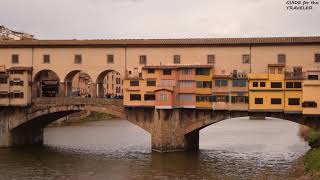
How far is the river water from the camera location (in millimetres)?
37319

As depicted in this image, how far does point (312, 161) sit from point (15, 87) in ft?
94.4

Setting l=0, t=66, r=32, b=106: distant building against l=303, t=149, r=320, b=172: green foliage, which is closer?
l=303, t=149, r=320, b=172: green foliage

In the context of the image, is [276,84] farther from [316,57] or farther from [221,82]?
[221,82]

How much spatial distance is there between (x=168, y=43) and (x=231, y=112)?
8538 millimetres

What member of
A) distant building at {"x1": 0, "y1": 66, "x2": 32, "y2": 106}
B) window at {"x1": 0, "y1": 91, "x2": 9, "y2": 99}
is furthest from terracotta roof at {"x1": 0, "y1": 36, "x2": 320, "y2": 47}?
window at {"x1": 0, "y1": 91, "x2": 9, "y2": 99}

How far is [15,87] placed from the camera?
4994 cm

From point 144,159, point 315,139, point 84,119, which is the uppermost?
point 315,139

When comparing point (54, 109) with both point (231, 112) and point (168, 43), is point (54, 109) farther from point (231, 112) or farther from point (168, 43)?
point (231, 112)

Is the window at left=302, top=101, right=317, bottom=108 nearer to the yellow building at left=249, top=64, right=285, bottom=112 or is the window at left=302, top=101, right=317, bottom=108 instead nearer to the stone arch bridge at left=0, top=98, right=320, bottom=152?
the stone arch bridge at left=0, top=98, right=320, bottom=152

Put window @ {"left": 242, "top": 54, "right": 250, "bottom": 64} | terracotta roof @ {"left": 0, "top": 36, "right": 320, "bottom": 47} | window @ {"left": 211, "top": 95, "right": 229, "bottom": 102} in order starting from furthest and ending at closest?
window @ {"left": 242, "top": 54, "right": 250, "bottom": 64}, window @ {"left": 211, "top": 95, "right": 229, "bottom": 102}, terracotta roof @ {"left": 0, "top": 36, "right": 320, "bottom": 47}

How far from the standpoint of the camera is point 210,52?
46.3m

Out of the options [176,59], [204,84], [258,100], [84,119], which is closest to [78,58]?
[176,59]

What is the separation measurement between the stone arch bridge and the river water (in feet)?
5.34

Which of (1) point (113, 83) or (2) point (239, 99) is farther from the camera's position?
(1) point (113, 83)
